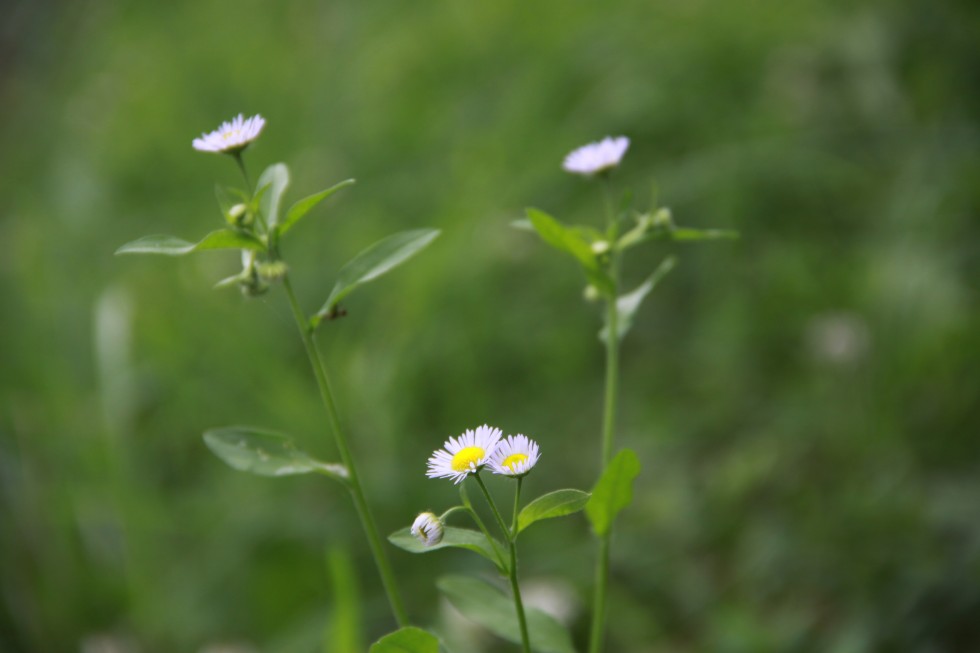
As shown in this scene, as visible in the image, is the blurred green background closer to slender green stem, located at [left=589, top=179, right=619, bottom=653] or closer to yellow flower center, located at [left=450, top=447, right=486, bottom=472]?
slender green stem, located at [left=589, top=179, right=619, bottom=653]

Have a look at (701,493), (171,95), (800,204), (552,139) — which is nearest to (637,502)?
(701,493)

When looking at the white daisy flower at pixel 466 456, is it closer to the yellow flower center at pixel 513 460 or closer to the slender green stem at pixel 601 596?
the yellow flower center at pixel 513 460

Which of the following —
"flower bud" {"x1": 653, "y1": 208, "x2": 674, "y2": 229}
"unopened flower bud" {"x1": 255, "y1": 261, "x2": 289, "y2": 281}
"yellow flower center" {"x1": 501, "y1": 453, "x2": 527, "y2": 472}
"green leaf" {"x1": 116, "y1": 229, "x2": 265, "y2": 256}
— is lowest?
"yellow flower center" {"x1": 501, "y1": 453, "x2": 527, "y2": 472}

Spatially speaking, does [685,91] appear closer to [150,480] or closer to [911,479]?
[911,479]

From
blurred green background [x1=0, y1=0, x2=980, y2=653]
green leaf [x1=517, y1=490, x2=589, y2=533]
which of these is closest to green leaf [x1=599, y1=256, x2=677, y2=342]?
green leaf [x1=517, y1=490, x2=589, y2=533]

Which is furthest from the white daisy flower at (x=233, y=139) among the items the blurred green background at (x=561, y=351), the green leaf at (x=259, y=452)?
the blurred green background at (x=561, y=351)
